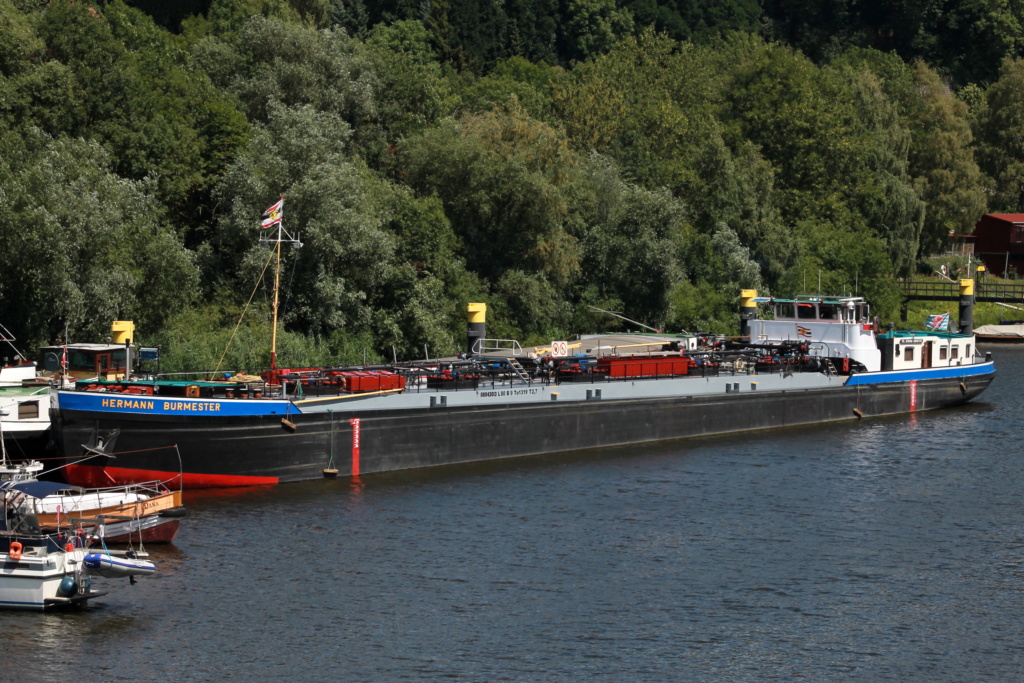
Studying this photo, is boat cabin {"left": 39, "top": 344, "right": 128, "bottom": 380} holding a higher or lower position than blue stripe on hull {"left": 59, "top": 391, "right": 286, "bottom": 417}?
higher

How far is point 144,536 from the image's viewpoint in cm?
3803

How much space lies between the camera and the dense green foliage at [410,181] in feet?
201

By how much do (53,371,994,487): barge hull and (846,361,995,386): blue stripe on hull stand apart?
1197 mm

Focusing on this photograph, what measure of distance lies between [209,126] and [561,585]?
4567 centimetres

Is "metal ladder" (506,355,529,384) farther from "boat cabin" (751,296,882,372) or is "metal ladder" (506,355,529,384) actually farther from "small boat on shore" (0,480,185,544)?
"small boat on shore" (0,480,185,544)

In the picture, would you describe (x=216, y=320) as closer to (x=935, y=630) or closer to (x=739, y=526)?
(x=739, y=526)

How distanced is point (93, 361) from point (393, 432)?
487 inches

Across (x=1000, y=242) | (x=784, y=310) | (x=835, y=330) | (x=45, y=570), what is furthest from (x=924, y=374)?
(x=1000, y=242)

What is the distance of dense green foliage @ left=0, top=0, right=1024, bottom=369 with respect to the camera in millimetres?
61156

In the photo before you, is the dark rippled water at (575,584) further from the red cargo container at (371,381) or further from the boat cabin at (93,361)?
the boat cabin at (93,361)

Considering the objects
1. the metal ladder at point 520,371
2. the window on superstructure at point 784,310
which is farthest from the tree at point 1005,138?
the metal ladder at point 520,371

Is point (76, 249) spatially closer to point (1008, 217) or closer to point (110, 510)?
point (110, 510)

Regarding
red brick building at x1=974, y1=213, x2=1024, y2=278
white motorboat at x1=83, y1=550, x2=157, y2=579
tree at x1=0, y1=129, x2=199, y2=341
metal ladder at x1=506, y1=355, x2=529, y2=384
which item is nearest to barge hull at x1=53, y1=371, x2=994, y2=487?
metal ladder at x1=506, y1=355, x2=529, y2=384

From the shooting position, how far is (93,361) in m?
50.4
